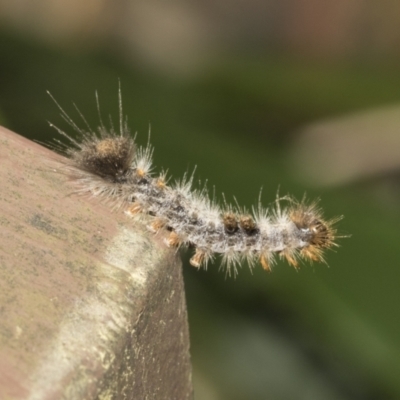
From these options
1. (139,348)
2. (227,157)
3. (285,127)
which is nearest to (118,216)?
(139,348)

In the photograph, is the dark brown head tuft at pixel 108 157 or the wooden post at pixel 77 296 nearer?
the wooden post at pixel 77 296

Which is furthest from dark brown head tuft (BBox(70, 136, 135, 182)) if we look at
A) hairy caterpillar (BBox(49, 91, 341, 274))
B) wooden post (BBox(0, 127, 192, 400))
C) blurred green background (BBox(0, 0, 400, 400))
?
blurred green background (BBox(0, 0, 400, 400))

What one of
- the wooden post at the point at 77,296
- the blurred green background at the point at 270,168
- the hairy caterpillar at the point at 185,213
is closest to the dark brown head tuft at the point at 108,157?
the hairy caterpillar at the point at 185,213

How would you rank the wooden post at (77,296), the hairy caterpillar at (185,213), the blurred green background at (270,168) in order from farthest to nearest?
the blurred green background at (270,168), the hairy caterpillar at (185,213), the wooden post at (77,296)

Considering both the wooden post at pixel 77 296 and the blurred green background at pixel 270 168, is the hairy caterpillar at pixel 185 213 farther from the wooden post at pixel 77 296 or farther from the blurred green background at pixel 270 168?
the blurred green background at pixel 270 168

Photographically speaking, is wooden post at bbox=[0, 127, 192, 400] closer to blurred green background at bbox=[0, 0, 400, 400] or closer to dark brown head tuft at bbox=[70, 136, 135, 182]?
dark brown head tuft at bbox=[70, 136, 135, 182]

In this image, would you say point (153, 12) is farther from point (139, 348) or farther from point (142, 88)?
point (139, 348)
